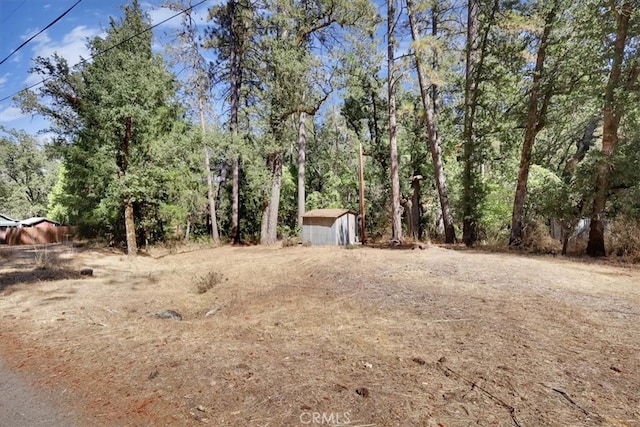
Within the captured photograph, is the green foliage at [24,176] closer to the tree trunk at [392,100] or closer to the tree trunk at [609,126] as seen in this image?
the tree trunk at [392,100]

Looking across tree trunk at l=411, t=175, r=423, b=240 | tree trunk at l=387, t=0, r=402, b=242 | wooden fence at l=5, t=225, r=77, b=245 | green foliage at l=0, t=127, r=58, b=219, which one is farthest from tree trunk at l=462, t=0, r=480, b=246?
green foliage at l=0, t=127, r=58, b=219

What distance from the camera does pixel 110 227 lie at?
1659 cm

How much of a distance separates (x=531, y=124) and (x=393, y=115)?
4330 millimetres

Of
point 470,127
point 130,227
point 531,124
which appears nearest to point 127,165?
point 130,227

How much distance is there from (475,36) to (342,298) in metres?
11.0

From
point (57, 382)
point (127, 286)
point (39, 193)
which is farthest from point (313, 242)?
point (39, 193)

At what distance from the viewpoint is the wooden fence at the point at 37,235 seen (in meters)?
26.8

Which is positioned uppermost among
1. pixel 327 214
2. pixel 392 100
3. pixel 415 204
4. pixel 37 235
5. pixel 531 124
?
pixel 392 100

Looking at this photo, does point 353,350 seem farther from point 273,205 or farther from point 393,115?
point 273,205

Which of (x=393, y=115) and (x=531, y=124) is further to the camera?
(x=393, y=115)

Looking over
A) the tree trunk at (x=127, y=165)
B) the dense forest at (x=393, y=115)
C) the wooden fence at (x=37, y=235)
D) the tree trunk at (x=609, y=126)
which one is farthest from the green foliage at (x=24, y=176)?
the tree trunk at (x=609, y=126)

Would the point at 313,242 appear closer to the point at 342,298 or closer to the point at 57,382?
the point at 342,298

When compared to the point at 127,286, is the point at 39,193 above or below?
above

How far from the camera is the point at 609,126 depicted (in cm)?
817
